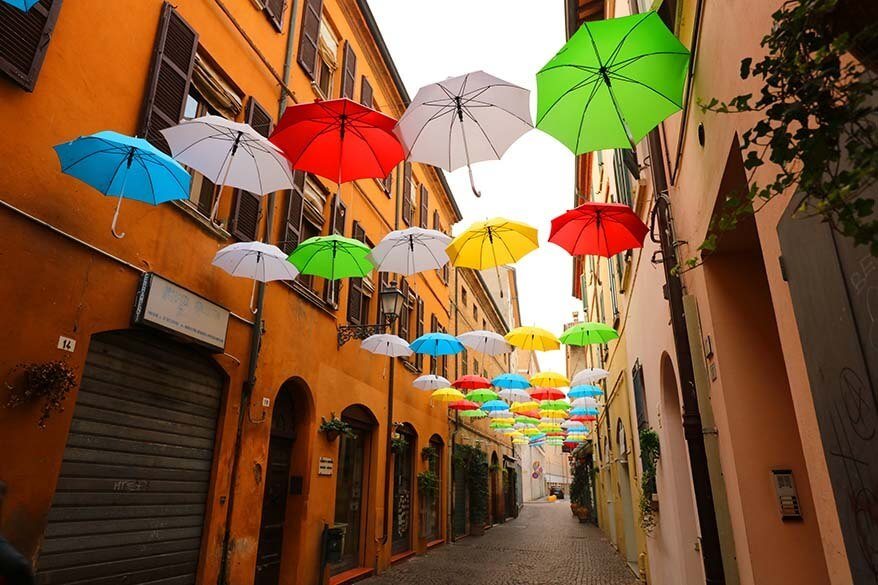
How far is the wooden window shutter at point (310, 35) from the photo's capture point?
32.6 ft

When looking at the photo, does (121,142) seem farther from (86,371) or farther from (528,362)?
(528,362)

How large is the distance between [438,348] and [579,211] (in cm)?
662

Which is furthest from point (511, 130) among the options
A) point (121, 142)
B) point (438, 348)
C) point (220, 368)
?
point (438, 348)

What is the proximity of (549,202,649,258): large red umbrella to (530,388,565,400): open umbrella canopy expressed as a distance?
467 inches

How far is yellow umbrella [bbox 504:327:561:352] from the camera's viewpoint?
41.0ft

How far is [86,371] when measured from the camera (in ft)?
17.6

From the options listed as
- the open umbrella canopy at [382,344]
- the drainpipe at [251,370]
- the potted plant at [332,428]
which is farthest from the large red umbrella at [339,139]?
the open umbrella canopy at [382,344]

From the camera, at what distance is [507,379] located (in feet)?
55.3

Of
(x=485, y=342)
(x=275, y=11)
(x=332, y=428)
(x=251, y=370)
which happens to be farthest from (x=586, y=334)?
(x=275, y=11)

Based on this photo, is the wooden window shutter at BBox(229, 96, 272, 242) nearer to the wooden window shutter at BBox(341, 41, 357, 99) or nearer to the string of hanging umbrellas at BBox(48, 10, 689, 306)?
Result: the string of hanging umbrellas at BBox(48, 10, 689, 306)

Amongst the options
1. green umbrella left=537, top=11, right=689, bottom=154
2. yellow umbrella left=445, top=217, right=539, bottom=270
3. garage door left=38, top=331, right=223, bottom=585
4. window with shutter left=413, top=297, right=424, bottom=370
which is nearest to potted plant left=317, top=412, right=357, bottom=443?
garage door left=38, top=331, right=223, bottom=585

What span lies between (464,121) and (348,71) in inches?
292

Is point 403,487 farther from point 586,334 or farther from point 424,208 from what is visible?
point 424,208

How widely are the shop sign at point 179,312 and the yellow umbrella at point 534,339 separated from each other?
278 inches
